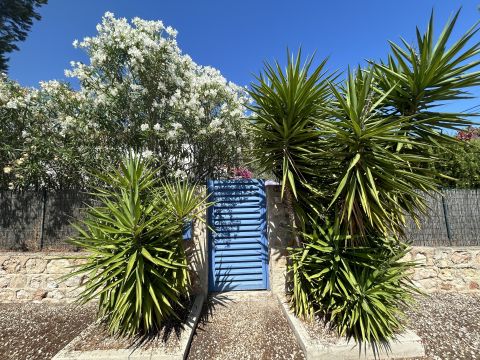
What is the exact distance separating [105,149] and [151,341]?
3.61 meters

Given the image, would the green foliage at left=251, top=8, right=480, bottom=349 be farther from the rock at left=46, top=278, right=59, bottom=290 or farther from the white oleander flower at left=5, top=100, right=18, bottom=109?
the white oleander flower at left=5, top=100, right=18, bottom=109

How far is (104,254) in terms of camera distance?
3203 mm

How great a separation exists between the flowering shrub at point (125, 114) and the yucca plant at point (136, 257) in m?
1.38

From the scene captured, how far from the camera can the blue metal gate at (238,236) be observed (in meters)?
4.85

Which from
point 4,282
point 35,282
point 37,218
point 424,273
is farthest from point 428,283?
point 4,282

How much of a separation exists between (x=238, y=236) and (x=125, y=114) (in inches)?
129

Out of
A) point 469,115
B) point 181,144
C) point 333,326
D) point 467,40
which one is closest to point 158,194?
point 181,144

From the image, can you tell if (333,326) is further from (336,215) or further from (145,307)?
(145,307)

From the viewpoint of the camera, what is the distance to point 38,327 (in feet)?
12.9

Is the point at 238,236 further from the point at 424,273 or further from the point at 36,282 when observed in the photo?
the point at 36,282

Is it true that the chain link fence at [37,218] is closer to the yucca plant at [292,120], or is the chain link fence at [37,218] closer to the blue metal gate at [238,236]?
the blue metal gate at [238,236]

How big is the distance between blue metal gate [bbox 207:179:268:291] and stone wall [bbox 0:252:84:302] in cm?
263

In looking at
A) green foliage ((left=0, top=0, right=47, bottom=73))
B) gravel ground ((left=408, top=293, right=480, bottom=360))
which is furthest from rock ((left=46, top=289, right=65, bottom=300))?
green foliage ((left=0, top=0, right=47, bottom=73))

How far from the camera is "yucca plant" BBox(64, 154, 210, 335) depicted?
3186 mm
